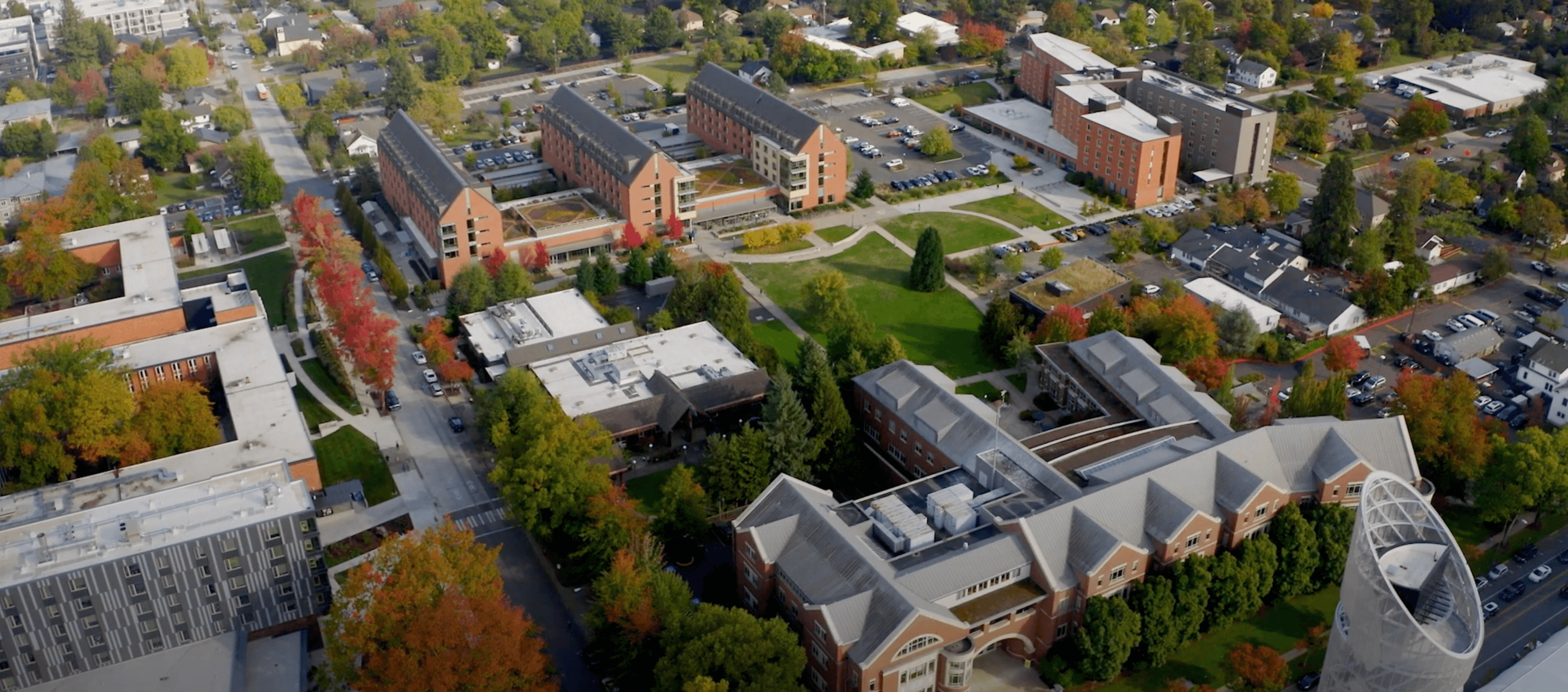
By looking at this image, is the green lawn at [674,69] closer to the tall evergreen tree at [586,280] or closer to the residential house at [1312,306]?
the tall evergreen tree at [586,280]

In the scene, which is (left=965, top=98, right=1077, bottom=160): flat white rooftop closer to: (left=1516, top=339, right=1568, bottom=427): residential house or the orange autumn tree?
(left=1516, top=339, right=1568, bottom=427): residential house

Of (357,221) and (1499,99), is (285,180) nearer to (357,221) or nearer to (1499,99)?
(357,221)

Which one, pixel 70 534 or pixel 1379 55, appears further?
pixel 1379 55

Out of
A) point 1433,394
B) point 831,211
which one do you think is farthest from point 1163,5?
point 1433,394

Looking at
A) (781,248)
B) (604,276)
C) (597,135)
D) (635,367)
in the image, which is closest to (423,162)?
→ (597,135)

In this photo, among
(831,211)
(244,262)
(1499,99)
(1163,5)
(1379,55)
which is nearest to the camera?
(244,262)
